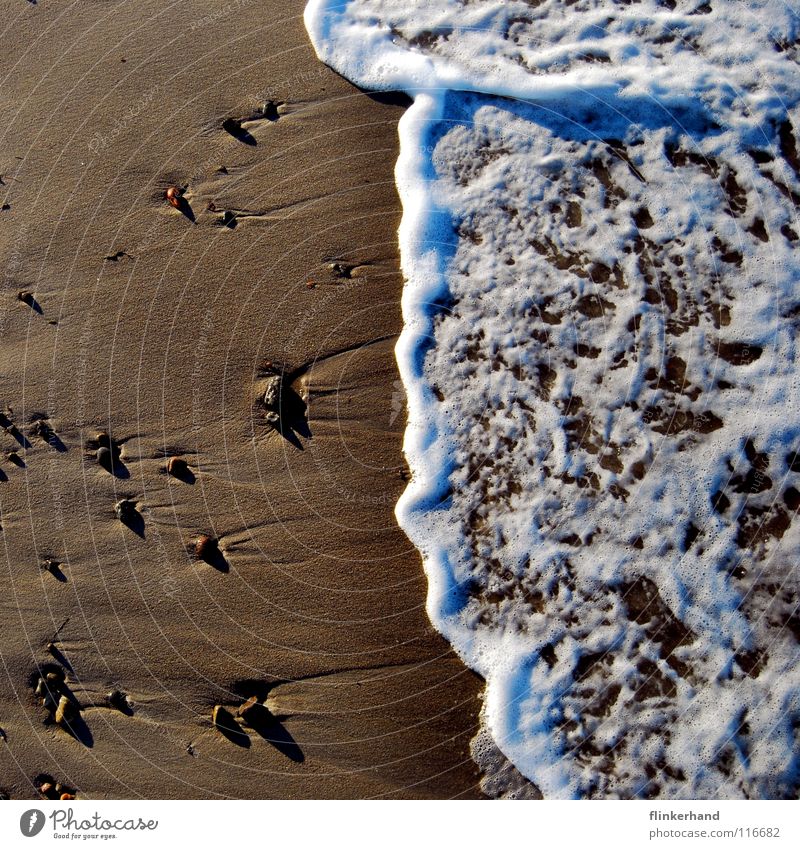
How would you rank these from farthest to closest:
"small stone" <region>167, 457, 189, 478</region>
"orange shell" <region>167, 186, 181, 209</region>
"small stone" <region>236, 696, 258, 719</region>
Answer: "orange shell" <region>167, 186, 181, 209</region> < "small stone" <region>167, 457, 189, 478</region> < "small stone" <region>236, 696, 258, 719</region>

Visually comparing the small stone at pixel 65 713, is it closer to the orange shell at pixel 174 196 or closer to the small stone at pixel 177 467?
the small stone at pixel 177 467

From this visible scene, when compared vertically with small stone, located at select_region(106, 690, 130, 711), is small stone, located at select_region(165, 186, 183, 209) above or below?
above

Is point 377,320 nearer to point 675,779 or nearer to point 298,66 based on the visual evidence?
Result: point 298,66

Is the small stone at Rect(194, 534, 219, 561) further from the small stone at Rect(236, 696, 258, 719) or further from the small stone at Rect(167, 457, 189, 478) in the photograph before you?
the small stone at Rect(236, 696, 258, 719)

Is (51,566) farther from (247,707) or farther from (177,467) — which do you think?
(247,707)

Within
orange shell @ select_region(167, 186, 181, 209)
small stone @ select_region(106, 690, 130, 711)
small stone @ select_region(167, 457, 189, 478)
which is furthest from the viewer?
orange shell @ select_region(167, 186, 181, 209)

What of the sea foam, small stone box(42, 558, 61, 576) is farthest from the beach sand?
the sea foam
